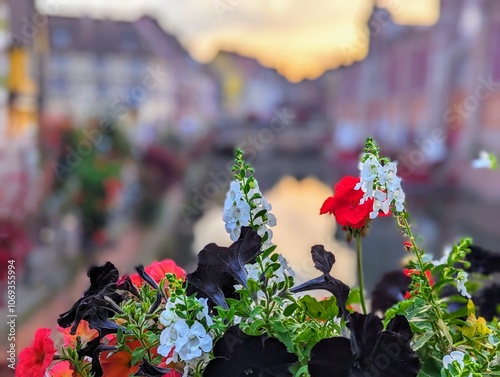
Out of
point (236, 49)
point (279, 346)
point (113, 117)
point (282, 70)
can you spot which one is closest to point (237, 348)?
point (279, 346)

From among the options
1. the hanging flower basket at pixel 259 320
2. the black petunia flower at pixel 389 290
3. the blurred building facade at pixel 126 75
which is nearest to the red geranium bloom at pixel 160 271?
the hanging flower basket at pixel 259 320

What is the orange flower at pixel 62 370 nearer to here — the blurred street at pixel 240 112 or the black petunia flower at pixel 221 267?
the black petunia flower at pixel 221 267

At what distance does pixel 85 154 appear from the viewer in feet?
10.3

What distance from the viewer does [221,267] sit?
0.36 meters

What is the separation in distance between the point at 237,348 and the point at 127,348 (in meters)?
0.09

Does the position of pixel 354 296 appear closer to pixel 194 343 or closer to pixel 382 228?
pixel 194 343

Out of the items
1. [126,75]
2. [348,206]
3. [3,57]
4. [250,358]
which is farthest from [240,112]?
[250,358]

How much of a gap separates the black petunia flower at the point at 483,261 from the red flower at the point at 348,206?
0.62 ft

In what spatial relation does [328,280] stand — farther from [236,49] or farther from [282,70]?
[236,49]

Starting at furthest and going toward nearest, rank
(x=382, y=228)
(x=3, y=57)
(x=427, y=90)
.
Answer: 1. (x=427, y=90)
2. (x=382, y=228)
3. (x=3, y=57)

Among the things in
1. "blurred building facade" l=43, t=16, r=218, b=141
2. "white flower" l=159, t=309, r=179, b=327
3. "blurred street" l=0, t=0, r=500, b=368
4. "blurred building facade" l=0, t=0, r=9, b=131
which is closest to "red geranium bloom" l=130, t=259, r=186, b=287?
"white flower" l=159, t=309, r=179, b=327

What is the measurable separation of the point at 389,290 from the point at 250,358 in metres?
0.25

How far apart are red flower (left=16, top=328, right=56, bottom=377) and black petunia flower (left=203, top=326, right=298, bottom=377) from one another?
4.9 inches

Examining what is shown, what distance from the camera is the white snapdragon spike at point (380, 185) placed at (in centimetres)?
37
